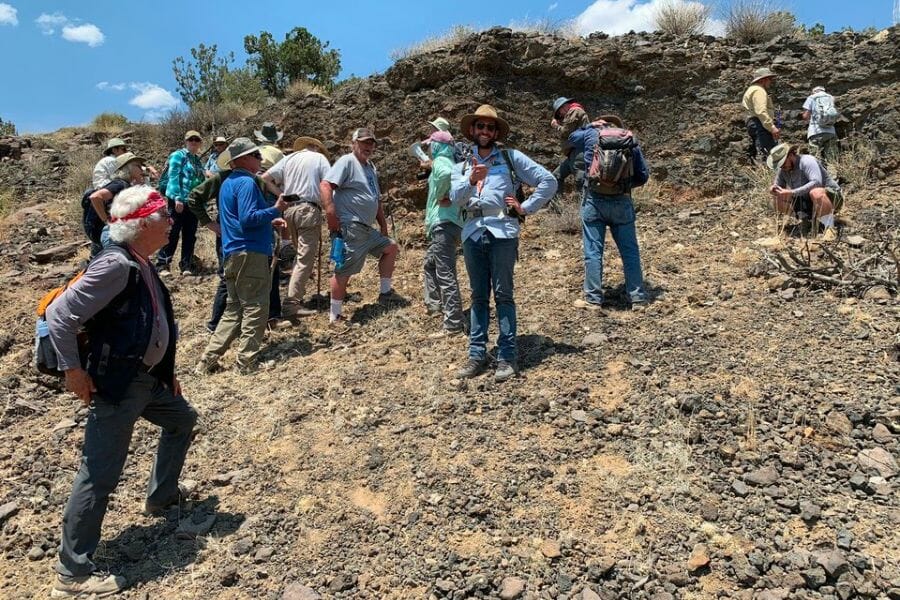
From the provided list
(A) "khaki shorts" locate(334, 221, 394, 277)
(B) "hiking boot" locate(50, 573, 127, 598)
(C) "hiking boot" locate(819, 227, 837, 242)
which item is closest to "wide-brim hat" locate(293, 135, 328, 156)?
(A) "khaki shorts" locate(334, 221, 394, 277)

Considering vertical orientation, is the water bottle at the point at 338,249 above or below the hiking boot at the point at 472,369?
above

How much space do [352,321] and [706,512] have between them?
Result: 407 centimetres

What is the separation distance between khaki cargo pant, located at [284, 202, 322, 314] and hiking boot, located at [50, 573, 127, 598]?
12.4 feet

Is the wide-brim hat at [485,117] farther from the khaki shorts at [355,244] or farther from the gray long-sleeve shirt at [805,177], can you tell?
the gray long-sleeve shirt at [805,177]

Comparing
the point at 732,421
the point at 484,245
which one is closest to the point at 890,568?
the point at 732,421

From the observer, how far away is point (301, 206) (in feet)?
20.7

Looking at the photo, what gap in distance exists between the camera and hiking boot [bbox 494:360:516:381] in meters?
4.42

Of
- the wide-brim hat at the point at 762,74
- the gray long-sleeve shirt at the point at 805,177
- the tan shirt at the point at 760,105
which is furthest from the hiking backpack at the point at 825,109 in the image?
the gray long-sleeve shirt at the point at 805,177

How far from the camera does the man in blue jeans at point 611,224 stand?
5398 millimetres

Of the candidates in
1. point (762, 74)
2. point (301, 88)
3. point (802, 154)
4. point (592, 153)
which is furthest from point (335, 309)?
point (301, 88)

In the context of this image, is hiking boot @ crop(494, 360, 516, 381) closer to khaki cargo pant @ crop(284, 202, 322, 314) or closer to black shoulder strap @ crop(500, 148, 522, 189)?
black shoulder strap @ crop(500, 148, 522, 189)

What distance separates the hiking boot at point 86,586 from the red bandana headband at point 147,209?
1.69 m

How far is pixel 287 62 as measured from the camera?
1755cm

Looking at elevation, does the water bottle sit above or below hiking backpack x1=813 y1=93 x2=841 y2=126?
below
